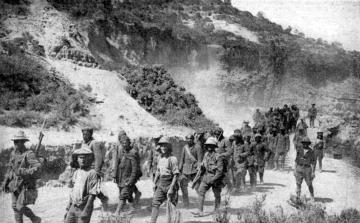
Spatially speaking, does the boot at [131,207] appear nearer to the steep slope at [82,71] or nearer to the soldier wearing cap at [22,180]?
the soldier wearing cap at [22,180]

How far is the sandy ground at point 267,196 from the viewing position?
7.79 meters

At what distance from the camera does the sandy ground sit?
779 cm

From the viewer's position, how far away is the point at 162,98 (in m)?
19.2

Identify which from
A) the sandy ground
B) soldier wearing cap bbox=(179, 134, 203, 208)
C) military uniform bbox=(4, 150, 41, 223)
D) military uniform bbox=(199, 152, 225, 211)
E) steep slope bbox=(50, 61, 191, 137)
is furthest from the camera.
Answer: steep slope bbox=(50, 61, 191, 137)

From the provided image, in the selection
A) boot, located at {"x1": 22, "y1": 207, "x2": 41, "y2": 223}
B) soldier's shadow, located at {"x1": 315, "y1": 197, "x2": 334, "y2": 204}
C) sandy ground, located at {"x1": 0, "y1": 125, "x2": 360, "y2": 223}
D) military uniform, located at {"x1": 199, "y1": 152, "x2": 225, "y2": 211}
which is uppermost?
military uniform, located at {"x1": 199, "y1": 152, "x2": 225, "y2": 211}

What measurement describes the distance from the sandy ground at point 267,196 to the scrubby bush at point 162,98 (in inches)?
192

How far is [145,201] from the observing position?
9.19m

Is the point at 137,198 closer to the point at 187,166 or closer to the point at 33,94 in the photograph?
the point at 187,166

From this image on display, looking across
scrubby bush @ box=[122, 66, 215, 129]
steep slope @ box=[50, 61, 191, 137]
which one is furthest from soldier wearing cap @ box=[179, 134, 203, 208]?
scrubby bush @ box=[122, 66, 215, 129]

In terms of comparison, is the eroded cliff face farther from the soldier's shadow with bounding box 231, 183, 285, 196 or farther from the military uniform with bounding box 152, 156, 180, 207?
the military uniform with bounding box 152, 156, 180, 207

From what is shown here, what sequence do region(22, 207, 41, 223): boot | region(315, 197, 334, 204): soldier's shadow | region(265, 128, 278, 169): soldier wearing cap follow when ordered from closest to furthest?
1. region(22, 207, 41, 223): boot
2. region(315, 197, 334, 204): soldier's shadow
3. region(265, 128, 278, 169): soldier wearing cap

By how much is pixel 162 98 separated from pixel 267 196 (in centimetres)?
972

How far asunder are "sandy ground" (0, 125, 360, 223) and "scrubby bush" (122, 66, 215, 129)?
4.89 m

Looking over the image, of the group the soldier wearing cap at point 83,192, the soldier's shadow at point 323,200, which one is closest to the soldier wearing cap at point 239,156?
the soldier's shadow at point 323,200
